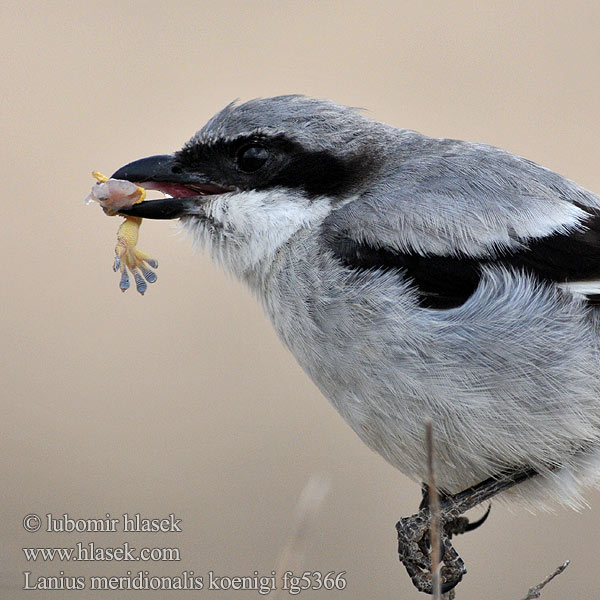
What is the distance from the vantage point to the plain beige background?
493cm

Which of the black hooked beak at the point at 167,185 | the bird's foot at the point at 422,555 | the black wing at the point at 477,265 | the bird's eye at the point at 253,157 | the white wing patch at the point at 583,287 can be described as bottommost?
the bird's foot at the point at 422,555

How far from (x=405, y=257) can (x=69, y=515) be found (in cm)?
243

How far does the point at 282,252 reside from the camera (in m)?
3.21

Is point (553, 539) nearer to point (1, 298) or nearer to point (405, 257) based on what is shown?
point (405, 257)

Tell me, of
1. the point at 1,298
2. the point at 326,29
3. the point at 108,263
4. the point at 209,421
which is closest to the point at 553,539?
the point at 209,421

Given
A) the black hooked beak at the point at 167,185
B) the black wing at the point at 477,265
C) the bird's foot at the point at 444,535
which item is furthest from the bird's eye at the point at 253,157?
the bird's foot at the point at 444,535

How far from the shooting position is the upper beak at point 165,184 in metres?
3.32

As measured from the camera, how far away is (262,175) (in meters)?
3.31

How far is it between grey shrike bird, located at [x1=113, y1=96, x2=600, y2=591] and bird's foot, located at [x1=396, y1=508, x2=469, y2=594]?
1 cm

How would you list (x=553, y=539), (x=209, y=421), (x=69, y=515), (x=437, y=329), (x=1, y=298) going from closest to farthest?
(x=437, y=329), (x=69, y=515), (x=553, y=539), (x=209, y=421), (x=1, y=298)

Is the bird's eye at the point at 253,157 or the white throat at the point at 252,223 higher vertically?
the bird's eye at the point at 253,157

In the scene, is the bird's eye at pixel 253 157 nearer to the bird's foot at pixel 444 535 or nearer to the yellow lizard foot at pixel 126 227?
the yellow lizard foot at pixel 126 227

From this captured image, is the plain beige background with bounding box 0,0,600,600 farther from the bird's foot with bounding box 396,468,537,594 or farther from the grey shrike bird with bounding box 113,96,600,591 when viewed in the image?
the bird's foot with bounding box 396,468,537,594

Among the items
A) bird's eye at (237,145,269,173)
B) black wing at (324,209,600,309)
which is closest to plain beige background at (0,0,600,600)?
bird's eye at (237,145,269,173)
